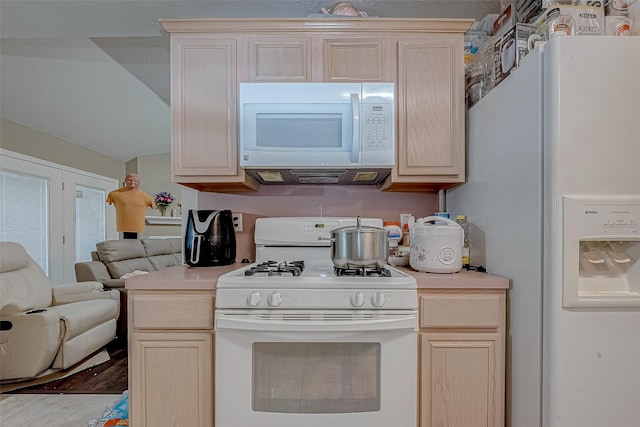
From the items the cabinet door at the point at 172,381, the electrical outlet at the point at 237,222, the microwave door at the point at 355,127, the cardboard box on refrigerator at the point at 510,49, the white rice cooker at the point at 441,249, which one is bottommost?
the cabinet door at the point at 172,381

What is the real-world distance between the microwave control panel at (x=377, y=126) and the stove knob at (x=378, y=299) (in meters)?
0.74

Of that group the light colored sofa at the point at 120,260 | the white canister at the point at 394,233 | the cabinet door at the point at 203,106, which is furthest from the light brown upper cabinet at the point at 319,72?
the light colored sofa at the point at 120,260

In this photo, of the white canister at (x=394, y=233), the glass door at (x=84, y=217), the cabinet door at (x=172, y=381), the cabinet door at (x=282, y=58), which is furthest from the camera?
the glass door at (x=84, y=217)

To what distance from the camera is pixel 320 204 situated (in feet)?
6.82

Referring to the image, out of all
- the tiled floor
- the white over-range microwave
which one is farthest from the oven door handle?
the tiled floor

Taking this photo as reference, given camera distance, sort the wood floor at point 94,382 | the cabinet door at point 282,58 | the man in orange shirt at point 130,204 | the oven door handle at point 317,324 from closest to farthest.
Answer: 1. the oven door handle at point 317,324
2. the cabinet door at point 282,58
3. the wood floor at point 94,382
4. the man in orange shirt at point 130,204

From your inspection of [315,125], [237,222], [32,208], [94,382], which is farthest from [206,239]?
[32,208]

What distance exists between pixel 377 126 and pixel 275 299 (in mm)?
968

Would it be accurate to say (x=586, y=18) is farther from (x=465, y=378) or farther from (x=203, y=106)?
(x=203, y=106)

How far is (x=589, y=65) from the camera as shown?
1.13 meters

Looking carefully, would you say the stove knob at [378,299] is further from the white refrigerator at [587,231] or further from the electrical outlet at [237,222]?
the electrical outlet at [237,222]

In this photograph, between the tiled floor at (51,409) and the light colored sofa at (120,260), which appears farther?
the light colored sofa at (120,260)

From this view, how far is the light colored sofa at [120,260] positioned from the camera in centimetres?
347

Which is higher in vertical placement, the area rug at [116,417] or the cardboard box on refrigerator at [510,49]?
the cardboard box on refrigerator at [510,49]
